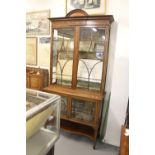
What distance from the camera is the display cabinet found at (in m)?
1.20

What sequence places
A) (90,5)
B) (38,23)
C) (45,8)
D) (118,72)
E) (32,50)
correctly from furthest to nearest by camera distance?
(32,50) → (38,23) → (45,8) → (90,5) → (118,72)

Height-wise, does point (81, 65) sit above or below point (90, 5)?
below

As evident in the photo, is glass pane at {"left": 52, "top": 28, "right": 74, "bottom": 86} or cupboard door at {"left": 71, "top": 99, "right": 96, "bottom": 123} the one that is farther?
glass pane at {"left": 52, "top": 28, "right": 74, "bottom": 86}

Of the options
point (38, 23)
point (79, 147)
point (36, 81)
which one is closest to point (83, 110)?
point (79, 147)

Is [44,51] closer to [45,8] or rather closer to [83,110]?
[45,8]

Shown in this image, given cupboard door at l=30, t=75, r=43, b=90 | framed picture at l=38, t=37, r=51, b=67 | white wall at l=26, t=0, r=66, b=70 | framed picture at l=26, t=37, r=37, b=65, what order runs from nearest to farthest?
white wall at l=26, t=0, r=66, b=70
cupboard door at l=30, t=75, r=43, b=90
framed picture at l=38, t=37, r=51, b=67
framed picture at l=26, t=37, r=37, b=65

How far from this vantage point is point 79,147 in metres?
2.43

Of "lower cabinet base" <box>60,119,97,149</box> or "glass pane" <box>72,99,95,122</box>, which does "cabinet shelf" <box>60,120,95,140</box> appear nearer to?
"lower cabinet base" <box>60,119,97,149</box>

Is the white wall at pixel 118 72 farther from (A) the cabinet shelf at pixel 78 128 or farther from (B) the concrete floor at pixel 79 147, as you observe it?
(A) the cabinet shelf at pixel 78 128

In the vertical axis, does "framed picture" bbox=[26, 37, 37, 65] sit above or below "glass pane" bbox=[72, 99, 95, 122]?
above

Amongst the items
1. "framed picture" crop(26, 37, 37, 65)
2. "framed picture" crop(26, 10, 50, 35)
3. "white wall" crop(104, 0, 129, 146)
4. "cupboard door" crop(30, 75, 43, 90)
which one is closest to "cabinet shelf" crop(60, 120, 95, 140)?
"white wall" crop(104, 0, 129, 146)

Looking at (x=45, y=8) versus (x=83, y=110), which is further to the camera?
(x=45, y=8)

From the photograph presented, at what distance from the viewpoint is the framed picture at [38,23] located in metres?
3.15

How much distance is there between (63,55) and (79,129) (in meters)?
1.29
